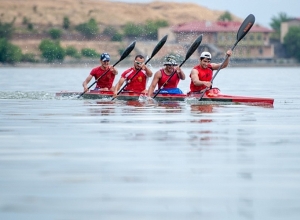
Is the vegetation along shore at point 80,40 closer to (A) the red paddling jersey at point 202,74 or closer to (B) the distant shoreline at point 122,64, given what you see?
(B) the distant shoreline at point 122,64

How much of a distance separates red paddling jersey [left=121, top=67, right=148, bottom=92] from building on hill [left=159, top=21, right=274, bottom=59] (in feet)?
359

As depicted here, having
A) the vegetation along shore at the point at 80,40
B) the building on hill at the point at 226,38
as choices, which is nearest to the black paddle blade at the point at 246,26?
the vegetation along shore at the point at 80,40

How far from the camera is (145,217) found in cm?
837

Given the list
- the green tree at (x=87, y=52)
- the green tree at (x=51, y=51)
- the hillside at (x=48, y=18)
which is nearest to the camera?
the green tree at (x=51, y=51)

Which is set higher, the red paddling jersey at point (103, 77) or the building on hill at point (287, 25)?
the building on hill at point (287, 25)

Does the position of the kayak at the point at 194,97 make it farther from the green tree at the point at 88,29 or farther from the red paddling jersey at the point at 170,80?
the green tree at the point at 88,29

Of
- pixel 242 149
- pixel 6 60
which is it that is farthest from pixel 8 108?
pixel 6 60

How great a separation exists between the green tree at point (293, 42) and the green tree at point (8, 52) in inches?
1713

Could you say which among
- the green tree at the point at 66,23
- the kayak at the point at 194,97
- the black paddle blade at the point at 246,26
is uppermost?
the green tree at the point at 66,23

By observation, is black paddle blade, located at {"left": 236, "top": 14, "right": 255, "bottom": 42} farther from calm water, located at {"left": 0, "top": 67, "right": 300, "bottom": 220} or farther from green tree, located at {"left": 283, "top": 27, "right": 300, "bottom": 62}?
green tree, located at {"left": 283, "top": 27, "right": 300, "bottom": 62}

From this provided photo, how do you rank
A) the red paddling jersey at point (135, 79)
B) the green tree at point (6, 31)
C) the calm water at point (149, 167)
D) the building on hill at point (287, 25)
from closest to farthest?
1. the calm water at point (149, 167)
2. the red paddling jersey at point (135, 79)
3. the green tree at point (6, 31)
4. the building on hill at point (287, 25)

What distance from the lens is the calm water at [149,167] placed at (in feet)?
28.6

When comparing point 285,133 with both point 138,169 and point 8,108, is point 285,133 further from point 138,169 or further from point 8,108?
point 8,108

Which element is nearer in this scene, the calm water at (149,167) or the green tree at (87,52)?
the calm water at (149,167)
